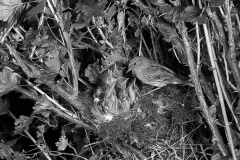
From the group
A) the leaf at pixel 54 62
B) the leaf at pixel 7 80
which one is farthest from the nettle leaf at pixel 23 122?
the leaf at pixel 54 62

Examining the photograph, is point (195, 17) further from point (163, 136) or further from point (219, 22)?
point (163, 136)

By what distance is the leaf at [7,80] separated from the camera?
1.39 m

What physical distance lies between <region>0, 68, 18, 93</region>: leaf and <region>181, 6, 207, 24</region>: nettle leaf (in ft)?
2.15

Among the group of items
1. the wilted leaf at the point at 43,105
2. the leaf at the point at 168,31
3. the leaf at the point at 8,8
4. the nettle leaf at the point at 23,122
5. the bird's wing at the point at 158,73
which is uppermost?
the leaf at the point at 8,8

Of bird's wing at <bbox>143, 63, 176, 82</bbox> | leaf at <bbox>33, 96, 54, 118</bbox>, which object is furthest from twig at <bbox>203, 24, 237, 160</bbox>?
leaf at <bbox>33, 96, 54, 118</bbox>

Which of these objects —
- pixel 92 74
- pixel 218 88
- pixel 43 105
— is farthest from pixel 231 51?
pixel 43 105

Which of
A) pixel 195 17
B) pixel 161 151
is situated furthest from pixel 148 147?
pixel 195 17

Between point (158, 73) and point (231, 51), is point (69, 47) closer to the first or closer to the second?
point (158, 73)

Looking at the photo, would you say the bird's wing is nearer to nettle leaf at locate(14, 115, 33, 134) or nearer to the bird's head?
the bird's head

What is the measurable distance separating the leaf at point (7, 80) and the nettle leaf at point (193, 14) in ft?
2.15

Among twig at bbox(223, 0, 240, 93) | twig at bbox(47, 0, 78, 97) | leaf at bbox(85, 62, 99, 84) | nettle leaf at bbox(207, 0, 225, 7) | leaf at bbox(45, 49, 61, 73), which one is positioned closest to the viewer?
nettle leaf at bbox(207, 0, 225, 7)

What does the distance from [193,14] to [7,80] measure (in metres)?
0.70

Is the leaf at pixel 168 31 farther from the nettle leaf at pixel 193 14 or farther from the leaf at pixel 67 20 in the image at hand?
the leaf at pixel 67 20

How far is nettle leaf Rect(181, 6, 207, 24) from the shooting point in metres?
1.13
